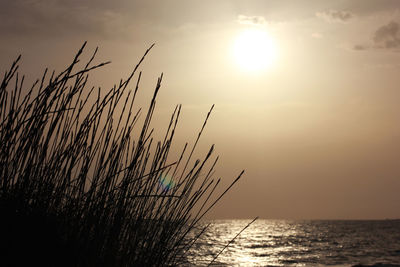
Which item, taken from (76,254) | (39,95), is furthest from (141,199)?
(39,95)

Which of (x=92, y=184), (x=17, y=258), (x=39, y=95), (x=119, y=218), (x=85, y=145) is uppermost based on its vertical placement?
(x=39, y=95)

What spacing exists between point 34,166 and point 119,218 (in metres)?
0.54

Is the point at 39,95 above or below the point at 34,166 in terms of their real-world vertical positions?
above

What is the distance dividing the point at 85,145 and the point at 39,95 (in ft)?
1.24

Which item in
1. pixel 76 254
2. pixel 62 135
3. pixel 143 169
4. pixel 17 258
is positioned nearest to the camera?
pixel 17 258

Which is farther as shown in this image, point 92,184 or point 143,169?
point 143,169

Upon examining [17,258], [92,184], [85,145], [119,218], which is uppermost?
[85,145]

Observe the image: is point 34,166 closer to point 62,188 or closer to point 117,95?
point 62,188

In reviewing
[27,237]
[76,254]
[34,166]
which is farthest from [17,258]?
[34,166]

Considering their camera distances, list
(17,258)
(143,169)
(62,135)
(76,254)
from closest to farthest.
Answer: (17,258) < (76,254) < (62,135) < (143,169)

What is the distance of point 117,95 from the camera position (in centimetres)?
247

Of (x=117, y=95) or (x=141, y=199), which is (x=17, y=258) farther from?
(x=117, y=95)

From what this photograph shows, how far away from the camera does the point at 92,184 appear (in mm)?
2557

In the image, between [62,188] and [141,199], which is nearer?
[62,188]
